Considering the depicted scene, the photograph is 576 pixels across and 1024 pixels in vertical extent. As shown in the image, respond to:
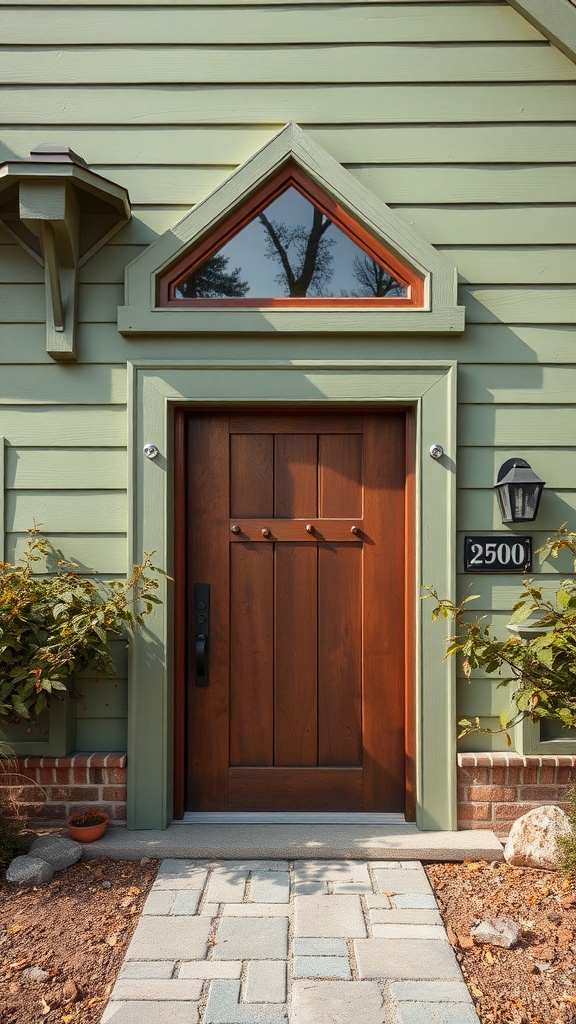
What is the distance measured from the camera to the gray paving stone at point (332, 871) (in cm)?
289

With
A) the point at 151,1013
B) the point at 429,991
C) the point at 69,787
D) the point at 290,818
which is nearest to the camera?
the point at 151,1013

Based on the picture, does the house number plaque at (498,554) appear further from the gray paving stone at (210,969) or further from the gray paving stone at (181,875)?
the gray paving stone at (210,969)

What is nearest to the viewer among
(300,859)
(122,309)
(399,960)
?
(399,960)

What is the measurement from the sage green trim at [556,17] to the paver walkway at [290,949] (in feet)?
12.4

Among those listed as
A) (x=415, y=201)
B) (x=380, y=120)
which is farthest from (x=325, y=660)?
(x=380, y=120)

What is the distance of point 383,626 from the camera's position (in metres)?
3.41

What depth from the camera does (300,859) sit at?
10.0 ft

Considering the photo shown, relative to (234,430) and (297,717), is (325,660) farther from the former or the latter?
(234,430)

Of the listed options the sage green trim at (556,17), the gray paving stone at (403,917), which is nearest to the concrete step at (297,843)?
the gray paving stone at (403,917)

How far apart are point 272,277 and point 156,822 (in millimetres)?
2618

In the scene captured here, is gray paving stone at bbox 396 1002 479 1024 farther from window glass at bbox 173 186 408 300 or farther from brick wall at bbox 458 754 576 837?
window glass at bbox 173 186 408 300

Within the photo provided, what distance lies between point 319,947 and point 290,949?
10 cm

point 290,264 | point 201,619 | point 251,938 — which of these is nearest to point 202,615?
point 201,619

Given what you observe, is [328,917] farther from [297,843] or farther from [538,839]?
[538,839]
